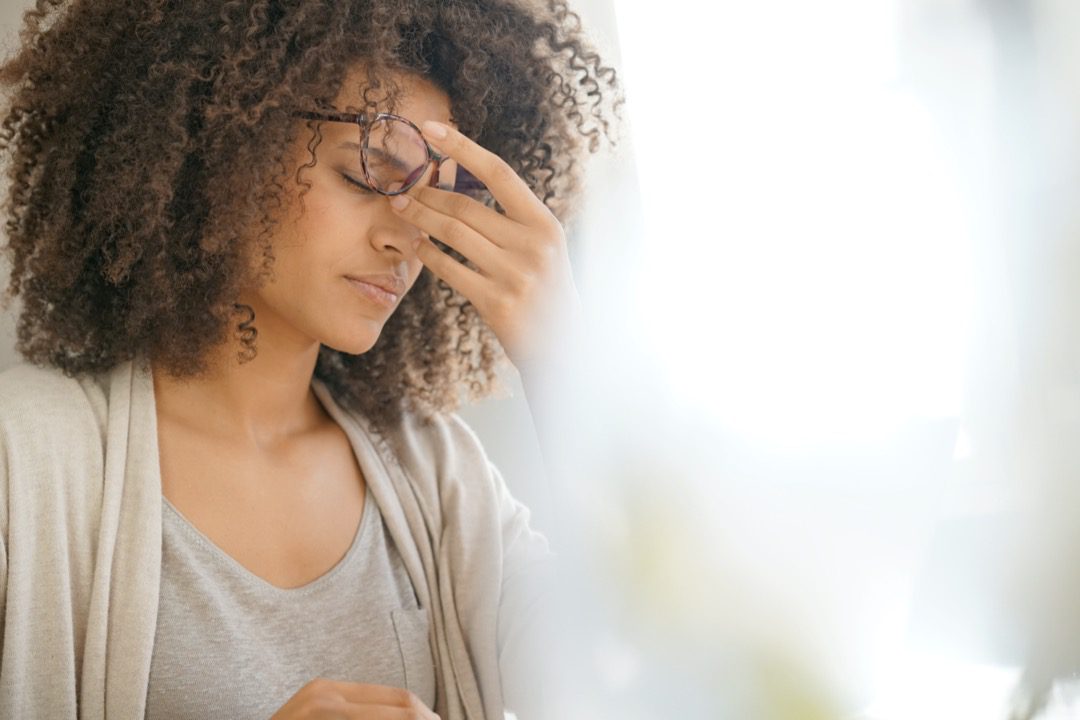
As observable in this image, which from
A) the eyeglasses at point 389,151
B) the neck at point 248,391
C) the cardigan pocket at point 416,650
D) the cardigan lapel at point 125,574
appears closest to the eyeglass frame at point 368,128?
the eyeglasses at point 389,151

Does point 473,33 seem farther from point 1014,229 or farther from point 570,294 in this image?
point 1014,229

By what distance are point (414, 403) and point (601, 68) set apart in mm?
487

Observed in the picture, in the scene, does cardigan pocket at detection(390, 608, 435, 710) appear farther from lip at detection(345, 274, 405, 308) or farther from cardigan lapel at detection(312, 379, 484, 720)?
lip at detection(345, 274, 405, 308)

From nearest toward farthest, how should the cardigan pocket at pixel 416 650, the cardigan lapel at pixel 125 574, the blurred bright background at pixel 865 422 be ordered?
the blurred bright background at pixel 865 422 → the cardigan lapel at pixel 125 574 → the cardigan pocket at pixel 416 650

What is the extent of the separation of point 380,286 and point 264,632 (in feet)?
1.22

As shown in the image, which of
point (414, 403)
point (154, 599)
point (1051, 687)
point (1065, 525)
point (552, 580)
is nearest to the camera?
point (1051, 687)

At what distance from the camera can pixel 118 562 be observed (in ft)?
3.13

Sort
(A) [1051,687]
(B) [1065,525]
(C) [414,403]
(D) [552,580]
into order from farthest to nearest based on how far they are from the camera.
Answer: (C) [414,403], (D) [552,580], (B) [1065,525], (A) [1051,687]

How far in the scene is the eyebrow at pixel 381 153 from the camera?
1.03m

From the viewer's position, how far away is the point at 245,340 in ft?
3.63

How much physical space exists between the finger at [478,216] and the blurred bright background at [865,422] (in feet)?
0.47

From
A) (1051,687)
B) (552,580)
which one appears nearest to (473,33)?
(552,580)

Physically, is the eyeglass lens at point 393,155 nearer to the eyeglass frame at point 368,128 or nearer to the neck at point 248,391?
the eyeglass frame at point 368,128

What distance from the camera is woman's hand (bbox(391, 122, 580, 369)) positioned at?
101 cm
